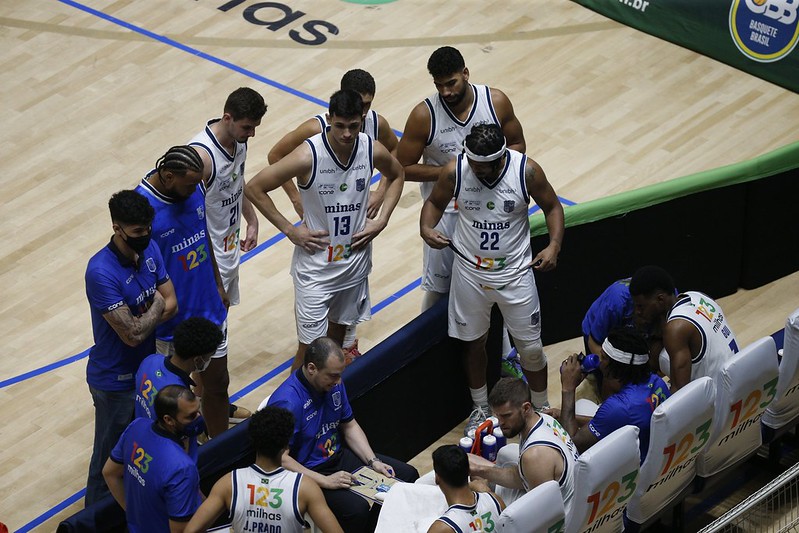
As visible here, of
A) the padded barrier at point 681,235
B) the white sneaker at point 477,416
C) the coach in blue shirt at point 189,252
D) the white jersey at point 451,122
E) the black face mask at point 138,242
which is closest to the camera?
the black face mask at point 138,242

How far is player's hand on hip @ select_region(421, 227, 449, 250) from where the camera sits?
7.43 metres

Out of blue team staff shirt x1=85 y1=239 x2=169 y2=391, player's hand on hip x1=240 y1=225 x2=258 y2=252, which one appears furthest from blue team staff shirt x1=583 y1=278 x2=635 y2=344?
blue team staff shirt x1=85 y1=239 x2=169 y2=391

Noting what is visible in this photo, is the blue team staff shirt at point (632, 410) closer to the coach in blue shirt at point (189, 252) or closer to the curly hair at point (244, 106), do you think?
the coach in blue shirt at point (189, 252)

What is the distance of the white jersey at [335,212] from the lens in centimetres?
737

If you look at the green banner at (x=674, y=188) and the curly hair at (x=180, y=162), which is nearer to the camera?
the curly hair at (x=180, y=162)

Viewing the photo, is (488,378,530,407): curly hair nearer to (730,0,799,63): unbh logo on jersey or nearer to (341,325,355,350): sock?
(341,325,355,350): sock

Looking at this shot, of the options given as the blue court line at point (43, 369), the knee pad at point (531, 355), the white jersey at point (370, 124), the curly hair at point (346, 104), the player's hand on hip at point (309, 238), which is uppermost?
the curly hair at point (346, 104)

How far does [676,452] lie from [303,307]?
238 cm

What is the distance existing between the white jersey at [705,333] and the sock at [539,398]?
1.05 m

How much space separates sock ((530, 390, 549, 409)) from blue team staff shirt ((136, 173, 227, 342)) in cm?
193

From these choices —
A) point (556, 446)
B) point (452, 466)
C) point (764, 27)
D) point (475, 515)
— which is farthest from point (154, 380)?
point (764, 27)

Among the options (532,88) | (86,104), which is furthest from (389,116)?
(86,104)

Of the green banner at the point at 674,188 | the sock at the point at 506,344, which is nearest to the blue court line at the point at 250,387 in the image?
the sock at the point at 506,344

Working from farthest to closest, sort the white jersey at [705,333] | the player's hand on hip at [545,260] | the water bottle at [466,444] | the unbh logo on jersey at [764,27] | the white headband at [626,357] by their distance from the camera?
the unbh logo on jersey at [764,27] < the player's hand on hip at [545,260] < the white jersey at [705,333] < the water bottle at [466,444] < the white headband at [626,357]
